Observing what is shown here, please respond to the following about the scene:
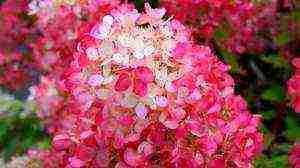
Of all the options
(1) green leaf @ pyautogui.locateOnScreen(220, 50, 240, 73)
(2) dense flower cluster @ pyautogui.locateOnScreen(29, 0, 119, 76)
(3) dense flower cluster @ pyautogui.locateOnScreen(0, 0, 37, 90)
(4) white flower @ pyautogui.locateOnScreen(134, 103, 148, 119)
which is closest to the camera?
(4) white flower @ pyautogui.locateOnScreen(134, 103, 148, 119)

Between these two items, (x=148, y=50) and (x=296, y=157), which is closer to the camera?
(x=148, y=50)

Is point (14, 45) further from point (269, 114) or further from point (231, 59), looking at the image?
point (269, 114)

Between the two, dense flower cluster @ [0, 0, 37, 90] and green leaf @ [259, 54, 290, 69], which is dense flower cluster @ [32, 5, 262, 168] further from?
dense flower cluster @ [0, 0, 37, 90]

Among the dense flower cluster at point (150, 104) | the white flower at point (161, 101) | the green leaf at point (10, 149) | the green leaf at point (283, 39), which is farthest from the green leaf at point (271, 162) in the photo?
the green leaf at point (10, 149)

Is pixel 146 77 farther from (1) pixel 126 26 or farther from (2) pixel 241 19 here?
(2) pixel 241 19

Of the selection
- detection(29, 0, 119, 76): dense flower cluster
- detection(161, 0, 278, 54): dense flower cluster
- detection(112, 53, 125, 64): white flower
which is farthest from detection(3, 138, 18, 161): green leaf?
detection(112, 53, 125, 64): white flower

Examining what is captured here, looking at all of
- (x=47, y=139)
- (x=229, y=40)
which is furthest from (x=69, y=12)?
→ (x=47, y=139)

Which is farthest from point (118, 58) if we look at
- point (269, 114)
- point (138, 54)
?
point (269, 114)
